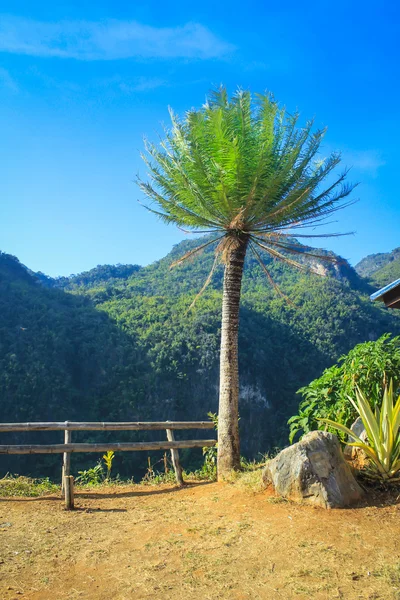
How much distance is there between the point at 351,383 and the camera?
248 inches

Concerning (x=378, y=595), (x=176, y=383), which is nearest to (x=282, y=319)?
(x=176, y=383)

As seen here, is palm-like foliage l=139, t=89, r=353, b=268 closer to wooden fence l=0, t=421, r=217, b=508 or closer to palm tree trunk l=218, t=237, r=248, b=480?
palm tree trunk l=218, t=237, r=248, b=480

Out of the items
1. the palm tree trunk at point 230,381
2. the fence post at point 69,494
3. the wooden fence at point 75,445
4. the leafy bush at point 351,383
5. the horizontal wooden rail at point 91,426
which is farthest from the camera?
the palm tree trunk at point 230,381

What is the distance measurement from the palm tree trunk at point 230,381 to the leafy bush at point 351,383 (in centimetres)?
114

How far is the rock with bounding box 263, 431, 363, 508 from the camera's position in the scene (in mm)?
A: 5055

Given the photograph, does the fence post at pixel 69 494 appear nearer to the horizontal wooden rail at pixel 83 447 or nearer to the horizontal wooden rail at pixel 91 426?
the horizontal wooden rail at pixel 83 447

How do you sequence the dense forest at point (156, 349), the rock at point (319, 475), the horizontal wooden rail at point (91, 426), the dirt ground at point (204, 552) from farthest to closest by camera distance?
the dense forest at point (156, 349)
the horizontal wooden rail at point (91, 426)
the rock at point (319, 475)
the dirt ground at point (204, 552)

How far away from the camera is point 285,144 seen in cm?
769

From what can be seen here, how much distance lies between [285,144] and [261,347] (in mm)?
58967

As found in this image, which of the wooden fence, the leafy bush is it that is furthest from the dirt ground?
the leafy bush

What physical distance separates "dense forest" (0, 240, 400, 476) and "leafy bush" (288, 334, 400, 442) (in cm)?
3443

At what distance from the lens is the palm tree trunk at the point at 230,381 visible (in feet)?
23.9

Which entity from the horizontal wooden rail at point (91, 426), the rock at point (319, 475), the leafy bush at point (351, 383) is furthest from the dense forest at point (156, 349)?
the rock at point (319, 475)

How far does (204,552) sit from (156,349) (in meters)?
53.7
